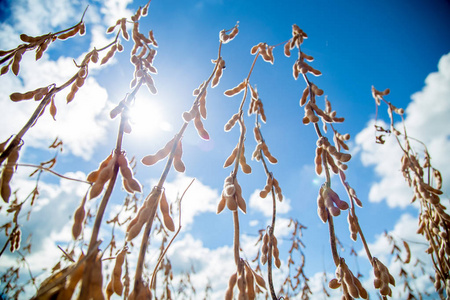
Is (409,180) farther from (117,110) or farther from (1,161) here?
(1,161)

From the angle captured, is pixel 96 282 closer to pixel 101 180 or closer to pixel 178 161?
pixel 101 180

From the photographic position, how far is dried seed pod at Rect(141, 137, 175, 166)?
0.79 m

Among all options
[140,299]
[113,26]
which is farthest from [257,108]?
[113,26]

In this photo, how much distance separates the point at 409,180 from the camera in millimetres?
1982

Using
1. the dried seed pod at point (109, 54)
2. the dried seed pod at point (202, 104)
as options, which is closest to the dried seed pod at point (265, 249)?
the dried seed pod at point (202, 104)

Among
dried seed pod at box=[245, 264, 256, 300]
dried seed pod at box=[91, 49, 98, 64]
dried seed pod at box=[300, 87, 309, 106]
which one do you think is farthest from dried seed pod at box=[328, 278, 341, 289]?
dried seed pod at box=[91, 49, 98, 64]

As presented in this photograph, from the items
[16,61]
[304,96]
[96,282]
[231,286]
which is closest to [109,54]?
[16,61]

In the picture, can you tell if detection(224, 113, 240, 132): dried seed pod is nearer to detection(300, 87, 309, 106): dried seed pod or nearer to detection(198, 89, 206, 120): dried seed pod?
detection(198, 89, 206, 120): dried seed pod

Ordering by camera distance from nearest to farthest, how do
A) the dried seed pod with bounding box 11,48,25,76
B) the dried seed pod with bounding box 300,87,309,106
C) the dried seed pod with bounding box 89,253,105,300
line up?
1. the dried seed pod with bounding box 89,253,105,300
2. the dried seed pod with bounding box 11,48,25,76
3. the dried seed pod with bounding box 300,87,309,106

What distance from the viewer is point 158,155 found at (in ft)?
2.65

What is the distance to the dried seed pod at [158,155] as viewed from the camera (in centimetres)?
79

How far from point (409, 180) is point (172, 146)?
2.18 metres

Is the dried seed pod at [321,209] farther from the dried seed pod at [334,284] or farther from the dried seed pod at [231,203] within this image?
the dried seed pod at [231,203]

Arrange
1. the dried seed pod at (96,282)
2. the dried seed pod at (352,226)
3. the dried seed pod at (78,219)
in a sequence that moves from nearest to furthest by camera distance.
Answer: the dried seed pod at (96,282), the dried seed pod at (78,219), the dried seed pod at (352,226)
